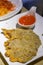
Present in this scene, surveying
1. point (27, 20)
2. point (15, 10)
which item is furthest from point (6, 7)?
point (27, 20)

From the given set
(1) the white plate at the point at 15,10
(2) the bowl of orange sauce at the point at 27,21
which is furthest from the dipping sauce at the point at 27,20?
(1) the white plate at the point at 15,10

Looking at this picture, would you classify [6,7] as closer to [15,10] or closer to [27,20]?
[15,10]

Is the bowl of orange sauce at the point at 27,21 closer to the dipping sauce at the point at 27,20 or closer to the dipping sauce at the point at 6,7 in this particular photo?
the dipping sauce at the point at 27,20

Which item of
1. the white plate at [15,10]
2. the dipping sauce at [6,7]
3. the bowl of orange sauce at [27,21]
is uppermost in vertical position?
the bowl of orange sauce at [27,21]

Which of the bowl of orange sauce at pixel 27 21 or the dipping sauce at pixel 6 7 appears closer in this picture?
the bowl of orange sauce at pixel 27 21

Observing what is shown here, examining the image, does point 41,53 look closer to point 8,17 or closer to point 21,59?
point 21,59

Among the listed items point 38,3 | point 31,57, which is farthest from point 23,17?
point 38,3

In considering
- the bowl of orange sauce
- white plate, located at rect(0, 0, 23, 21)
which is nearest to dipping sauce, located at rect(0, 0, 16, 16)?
white plate, located at rect(0, 0, 23, 21)
